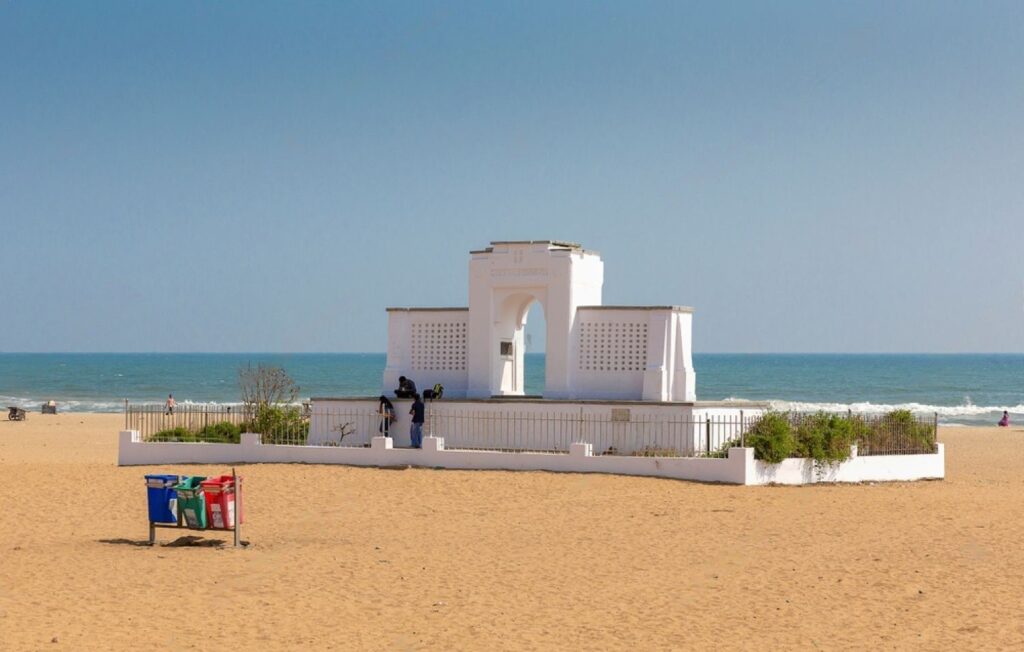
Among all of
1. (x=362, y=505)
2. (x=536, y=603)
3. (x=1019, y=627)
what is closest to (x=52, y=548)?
(x=362, y=505)

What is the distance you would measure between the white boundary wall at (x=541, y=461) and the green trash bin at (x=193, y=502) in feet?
26.6

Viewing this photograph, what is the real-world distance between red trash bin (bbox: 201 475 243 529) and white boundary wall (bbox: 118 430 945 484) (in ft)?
26.3

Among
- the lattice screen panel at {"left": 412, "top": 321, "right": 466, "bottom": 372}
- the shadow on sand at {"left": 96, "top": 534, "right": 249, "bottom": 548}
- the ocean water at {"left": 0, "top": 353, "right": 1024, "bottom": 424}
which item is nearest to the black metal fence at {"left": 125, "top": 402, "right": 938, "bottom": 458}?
the lattice screen panel at {"left": 412, "top": 321, "right": 466, "bottom": 372}

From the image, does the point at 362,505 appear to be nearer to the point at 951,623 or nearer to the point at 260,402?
the point at 260,402

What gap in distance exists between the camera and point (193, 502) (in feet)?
55.0

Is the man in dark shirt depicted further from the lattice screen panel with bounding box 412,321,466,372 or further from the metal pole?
the metal pole

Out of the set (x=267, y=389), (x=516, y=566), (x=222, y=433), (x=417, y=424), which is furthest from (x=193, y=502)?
(x=267, y=389)

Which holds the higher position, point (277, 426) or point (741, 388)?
point (741, 388)

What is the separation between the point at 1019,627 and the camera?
1263 centimetres

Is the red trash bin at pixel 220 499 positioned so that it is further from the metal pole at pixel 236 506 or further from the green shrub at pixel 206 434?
the green shrub at pixel 206 434

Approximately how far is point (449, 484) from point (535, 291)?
5.86 metres

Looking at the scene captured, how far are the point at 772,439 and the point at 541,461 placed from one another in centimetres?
436

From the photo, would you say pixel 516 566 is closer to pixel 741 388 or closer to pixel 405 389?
pixel 405 389

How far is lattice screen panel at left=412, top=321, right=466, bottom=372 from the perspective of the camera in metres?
27.6
